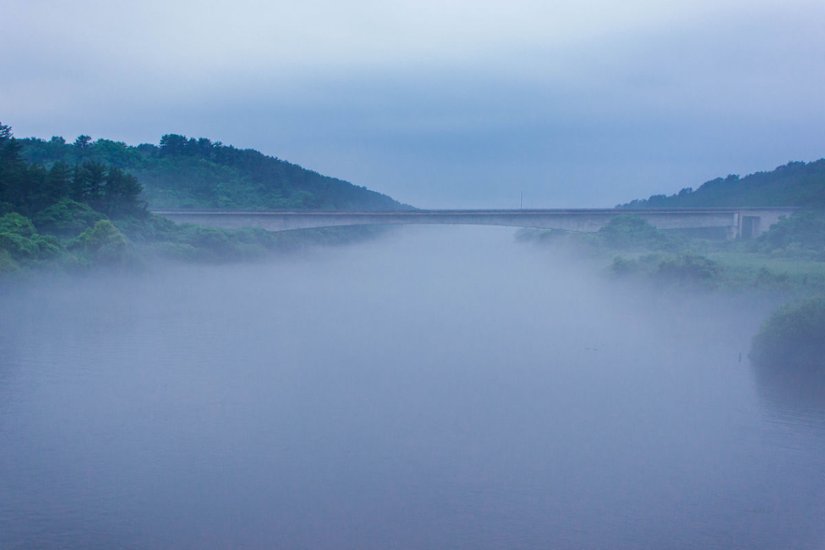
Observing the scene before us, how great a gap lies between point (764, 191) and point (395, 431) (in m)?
50.4

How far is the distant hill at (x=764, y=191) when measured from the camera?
46875mm

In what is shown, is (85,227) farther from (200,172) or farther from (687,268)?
(200,172)

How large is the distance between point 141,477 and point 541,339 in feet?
39.3

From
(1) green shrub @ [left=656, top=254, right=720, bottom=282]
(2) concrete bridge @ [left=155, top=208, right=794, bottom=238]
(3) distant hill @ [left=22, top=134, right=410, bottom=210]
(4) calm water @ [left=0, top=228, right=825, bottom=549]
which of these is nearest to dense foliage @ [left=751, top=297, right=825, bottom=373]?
(4) calm water @ [left=0, top=228, right=825, bottom=549]

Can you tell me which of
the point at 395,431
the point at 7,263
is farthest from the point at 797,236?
the point at 7,263

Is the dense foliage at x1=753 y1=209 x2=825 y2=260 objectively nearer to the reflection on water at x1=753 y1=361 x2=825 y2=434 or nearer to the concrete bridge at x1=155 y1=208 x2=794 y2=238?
the concrete bridge at x1=155 y1=208 x2=794 y2=238

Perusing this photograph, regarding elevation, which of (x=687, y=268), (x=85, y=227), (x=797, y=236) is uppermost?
(x=85, y=227)

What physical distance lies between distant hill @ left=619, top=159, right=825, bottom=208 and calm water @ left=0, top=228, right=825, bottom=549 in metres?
26.3

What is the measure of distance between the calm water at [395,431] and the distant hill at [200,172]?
31354 mm

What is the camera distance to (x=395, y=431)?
41.1ft

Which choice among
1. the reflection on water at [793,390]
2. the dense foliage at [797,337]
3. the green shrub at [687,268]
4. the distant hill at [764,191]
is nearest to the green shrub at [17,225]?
the green shrub at [687,268]

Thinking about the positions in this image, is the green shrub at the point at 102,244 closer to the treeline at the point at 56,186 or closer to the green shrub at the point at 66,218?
the green shrub at the point at 66,218

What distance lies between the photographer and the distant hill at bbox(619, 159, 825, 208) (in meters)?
46.9

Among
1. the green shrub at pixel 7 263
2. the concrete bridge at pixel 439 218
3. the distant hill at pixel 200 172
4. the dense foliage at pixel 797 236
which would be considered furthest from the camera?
the distant hill at pixel 200 172
